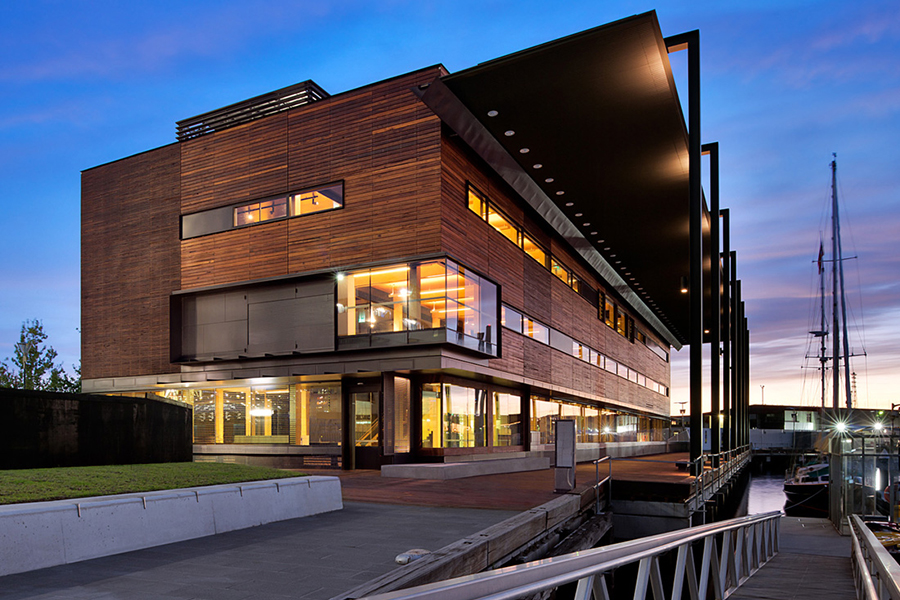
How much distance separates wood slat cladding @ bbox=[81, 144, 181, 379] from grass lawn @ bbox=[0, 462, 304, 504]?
1580cm

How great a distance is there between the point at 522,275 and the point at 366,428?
844cm

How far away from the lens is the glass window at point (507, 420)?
83.6ft

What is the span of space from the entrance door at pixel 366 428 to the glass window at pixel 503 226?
706 centimetres

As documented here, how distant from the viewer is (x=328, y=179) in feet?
72.2

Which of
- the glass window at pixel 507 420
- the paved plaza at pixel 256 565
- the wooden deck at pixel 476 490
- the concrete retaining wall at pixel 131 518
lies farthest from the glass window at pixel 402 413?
the paved plaza at pixel 256 565

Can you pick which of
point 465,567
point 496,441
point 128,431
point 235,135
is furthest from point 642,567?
point 235,135

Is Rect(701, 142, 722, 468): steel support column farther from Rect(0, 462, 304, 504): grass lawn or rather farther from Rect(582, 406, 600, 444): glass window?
Rect(0, 462, 304, 504): grass lawn

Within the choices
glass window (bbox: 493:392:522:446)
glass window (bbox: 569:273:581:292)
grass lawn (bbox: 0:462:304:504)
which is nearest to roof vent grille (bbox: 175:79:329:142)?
glass window (bbox: 493:392:522:446)

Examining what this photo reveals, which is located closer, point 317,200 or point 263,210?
point 317,200

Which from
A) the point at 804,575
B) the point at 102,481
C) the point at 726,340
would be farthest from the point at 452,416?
the point at 726,340

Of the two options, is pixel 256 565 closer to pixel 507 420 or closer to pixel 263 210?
pixel 263 210

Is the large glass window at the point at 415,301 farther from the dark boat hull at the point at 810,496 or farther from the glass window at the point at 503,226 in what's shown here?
the dark boat hull at the point at 810,496

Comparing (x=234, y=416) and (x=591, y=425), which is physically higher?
(x=234, y=416)

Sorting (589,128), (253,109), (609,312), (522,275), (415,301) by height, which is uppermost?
(253,109)
